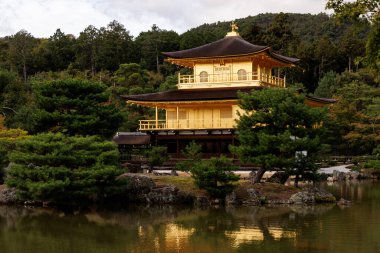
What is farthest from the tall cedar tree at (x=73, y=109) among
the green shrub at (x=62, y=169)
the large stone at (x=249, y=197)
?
the large stone at (x=249, y=197)

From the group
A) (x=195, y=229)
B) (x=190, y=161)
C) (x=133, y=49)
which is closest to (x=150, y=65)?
(x=133, y=49)

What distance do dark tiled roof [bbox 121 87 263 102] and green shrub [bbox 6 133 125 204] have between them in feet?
36.9

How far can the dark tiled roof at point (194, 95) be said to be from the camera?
30.7 m

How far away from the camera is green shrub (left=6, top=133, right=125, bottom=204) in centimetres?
1895

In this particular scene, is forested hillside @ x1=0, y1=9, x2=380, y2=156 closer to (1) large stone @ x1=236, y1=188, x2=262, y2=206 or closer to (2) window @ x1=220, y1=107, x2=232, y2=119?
(2) window @ x1=220, y1=107, x2=232, y2=119

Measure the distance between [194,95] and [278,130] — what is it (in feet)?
34.0

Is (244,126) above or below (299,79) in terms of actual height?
below

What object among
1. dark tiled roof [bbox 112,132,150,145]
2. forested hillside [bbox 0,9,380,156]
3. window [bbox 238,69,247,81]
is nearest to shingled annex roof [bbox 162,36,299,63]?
window [bbox 238,69,247,81]

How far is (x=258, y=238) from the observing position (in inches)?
572

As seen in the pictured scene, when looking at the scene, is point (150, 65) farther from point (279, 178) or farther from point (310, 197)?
point (310, 197)

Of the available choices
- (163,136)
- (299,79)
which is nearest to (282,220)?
(163,136)

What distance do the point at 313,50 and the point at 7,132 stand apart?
138ft

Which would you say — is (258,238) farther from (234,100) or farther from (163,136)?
(163,136)

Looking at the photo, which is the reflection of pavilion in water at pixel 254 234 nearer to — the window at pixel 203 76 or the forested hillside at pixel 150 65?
the window at pixel 203 76
